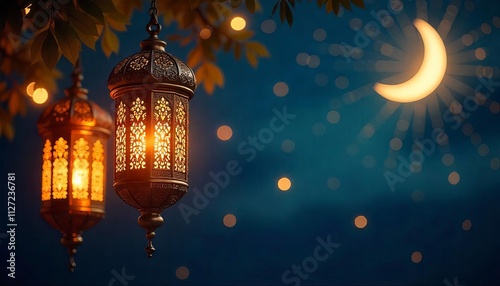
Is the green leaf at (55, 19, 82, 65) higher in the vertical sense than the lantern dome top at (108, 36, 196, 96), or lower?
lower

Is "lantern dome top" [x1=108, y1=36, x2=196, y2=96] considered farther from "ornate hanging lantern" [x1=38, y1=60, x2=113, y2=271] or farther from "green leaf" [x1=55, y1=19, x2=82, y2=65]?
"ornate hanging lantern" [x1=38, y1=60, x2=113, y2=271]

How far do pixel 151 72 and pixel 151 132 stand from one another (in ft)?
0.65

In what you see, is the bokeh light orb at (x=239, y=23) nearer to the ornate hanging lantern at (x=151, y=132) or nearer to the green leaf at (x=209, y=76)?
the green leaf at (x=209, y=76)

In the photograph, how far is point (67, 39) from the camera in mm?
1952

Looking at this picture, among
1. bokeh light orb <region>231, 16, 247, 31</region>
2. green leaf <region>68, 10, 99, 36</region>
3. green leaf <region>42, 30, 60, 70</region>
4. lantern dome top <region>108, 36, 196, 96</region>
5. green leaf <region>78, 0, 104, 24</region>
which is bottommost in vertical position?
green leaf <region>42, 30, 60, 70</region>

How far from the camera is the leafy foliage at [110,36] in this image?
79.4 inches

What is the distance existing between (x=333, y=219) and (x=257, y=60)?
1.02 meters

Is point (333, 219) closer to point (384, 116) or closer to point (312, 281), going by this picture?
point (312, 281)

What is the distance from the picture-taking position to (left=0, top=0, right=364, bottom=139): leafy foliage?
6.62 feet

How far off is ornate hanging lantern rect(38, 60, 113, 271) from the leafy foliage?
0.71 feet

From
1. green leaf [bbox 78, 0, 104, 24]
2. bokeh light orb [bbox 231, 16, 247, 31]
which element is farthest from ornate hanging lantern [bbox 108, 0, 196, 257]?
bokeh light orb [bbox 231, 16, 247, 31]

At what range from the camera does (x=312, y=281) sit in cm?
416

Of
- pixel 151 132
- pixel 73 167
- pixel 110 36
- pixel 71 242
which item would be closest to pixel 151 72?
pixel 151 132

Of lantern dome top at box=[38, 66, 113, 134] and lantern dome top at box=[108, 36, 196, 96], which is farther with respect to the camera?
lantern dome top at box=[38, 66, 113, 134]
